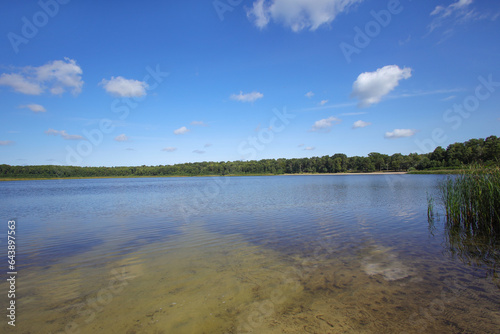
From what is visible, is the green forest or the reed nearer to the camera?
the reed

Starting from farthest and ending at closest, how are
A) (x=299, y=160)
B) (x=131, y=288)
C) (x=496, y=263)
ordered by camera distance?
(x=299, y=160)
(x=496, y=263)
(x=131, y=288)

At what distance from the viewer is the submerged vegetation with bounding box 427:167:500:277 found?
8125mm

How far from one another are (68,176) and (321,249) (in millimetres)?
168443

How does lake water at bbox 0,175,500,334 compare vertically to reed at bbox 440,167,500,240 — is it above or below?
below

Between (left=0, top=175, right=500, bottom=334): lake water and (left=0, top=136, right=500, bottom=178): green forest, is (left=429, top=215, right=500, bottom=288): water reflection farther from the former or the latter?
(left=0, top=136, right=500, bottom=178): green forest

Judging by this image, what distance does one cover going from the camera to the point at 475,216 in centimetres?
1072

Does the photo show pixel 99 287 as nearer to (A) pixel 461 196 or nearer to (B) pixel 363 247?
(B) pixel 363 247

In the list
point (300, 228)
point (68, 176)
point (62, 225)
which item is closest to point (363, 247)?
point (300, 228)

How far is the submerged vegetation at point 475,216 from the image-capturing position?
8125 millimetres

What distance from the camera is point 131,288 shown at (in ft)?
19.4

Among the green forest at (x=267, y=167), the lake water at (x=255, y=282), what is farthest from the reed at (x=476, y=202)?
the green forest at (x=267, y=167)

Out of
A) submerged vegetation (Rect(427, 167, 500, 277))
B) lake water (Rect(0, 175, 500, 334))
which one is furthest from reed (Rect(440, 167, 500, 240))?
lake water (Rect(0, 175, 500, 334))

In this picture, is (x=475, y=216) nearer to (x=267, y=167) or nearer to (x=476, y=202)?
(x=476, y=202)

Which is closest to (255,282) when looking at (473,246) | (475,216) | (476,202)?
(473,246)
